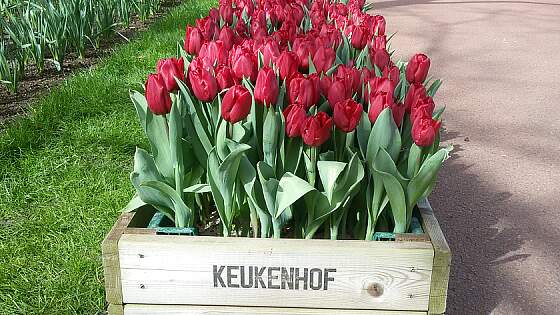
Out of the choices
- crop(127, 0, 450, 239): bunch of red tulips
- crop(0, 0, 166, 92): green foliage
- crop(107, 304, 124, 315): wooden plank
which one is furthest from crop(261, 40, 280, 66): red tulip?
crop(0, 0, 166, 92): green foliage

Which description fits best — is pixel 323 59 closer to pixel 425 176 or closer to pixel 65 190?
pixel 425 176

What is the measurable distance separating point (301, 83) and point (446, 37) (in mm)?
5900

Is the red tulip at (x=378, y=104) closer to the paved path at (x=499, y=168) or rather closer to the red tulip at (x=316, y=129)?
the red tulip at (x=316, y=129)

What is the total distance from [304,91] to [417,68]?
1.49ft

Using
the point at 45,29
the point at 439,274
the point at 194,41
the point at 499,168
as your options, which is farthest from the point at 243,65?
the point at 45,29

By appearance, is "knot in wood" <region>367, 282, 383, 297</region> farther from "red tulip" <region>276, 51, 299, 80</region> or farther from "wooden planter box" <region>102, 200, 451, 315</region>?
"red tulip" <region>276, 51, 299, 80</region>

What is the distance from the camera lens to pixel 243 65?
5.44 feet

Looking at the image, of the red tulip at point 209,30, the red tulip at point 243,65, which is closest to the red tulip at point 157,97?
the red tulip at point 243,65

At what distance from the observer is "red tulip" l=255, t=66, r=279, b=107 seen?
145cm

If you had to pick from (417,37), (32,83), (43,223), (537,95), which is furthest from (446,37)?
(43,223)

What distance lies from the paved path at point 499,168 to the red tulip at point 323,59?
2.72ft

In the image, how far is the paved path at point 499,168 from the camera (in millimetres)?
2154

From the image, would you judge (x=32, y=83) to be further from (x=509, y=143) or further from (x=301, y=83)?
(x=301, y=83)

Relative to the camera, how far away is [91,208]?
2.55 m
